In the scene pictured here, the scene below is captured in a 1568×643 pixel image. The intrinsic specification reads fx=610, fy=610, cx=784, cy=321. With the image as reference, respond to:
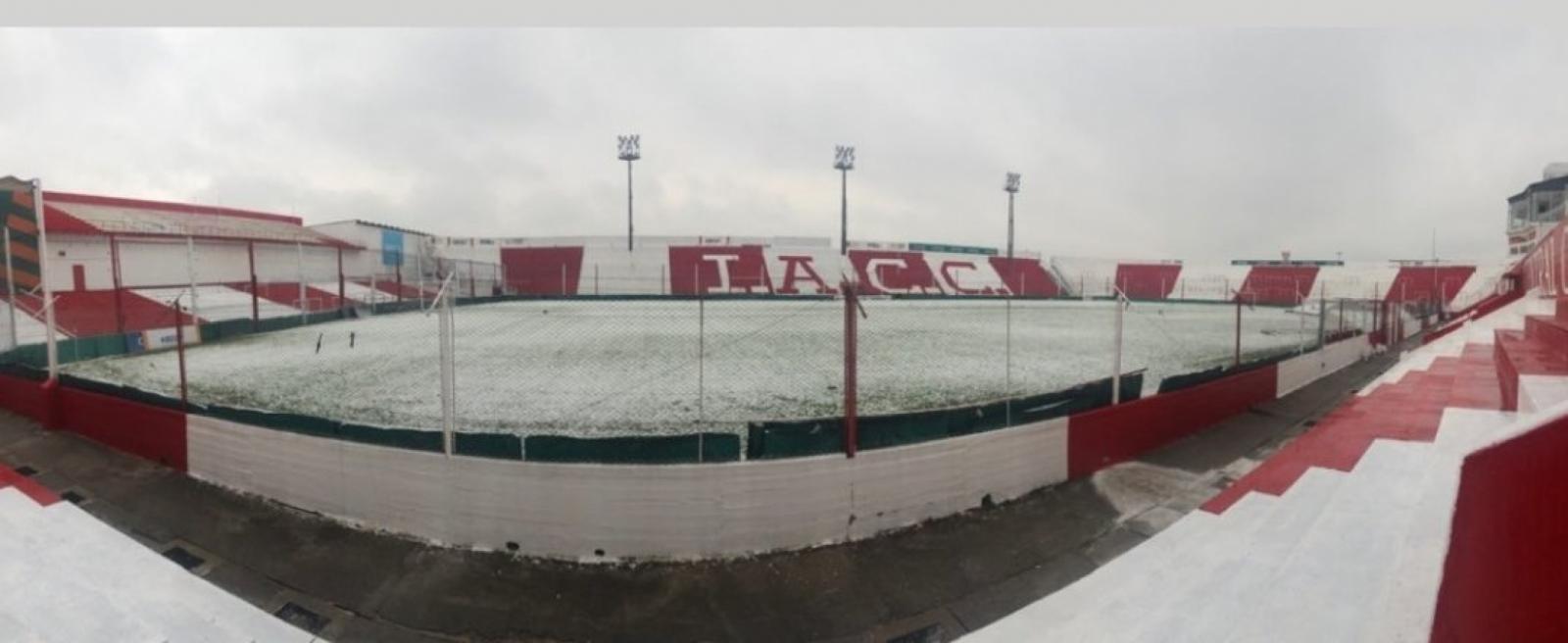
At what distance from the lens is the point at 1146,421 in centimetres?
707

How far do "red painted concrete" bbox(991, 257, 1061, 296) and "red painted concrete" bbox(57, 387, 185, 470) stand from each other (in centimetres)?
4967

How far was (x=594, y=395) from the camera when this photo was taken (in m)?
9.09

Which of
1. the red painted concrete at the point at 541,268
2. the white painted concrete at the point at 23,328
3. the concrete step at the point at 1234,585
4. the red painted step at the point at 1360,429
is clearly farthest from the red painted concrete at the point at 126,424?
the red painted concrete at the point at 541,268

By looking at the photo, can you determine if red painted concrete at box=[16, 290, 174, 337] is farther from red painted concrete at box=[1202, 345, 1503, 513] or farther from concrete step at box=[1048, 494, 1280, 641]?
red painted concrete at box=[1202, 345, 1503, 513]

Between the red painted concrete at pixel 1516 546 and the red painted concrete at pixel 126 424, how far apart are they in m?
9.60

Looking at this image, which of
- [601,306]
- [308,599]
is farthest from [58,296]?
[308,599]

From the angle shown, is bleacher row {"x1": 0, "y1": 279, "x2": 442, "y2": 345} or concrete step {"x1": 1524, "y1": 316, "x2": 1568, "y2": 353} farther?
bleacher row {"x1": 0, "y1": 279, "x2": 442, "y2": 345}

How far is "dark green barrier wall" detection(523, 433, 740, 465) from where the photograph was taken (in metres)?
4.80

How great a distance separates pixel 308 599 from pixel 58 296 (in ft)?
80.5

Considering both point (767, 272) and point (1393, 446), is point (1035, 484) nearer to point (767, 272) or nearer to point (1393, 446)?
point (1393, 446)

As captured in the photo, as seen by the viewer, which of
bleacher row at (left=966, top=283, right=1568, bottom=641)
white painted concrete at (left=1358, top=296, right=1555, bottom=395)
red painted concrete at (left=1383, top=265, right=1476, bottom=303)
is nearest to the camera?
bleacher row at (left=966, top=283, right=1568, bottom=641)

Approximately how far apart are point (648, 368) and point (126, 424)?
7.02 meters

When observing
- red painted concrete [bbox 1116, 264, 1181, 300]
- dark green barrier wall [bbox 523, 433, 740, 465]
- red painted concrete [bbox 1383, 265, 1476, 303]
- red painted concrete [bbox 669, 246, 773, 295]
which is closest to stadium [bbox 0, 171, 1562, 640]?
dark green barrier wall [bbox 523, 433, 740, 465]

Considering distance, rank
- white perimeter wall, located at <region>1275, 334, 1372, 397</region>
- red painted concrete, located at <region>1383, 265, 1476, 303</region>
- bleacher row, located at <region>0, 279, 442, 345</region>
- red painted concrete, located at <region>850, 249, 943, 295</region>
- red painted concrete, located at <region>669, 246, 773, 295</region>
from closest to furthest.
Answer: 1. white perimeter wall, located at <region>1275, 334, 1372, 397</region>
2. bleacher row, located at <region>0, 279, 442, 345</region>
3. red painted concrete, located at <region>1383, 265, 1476, 303</region>
4. red painted concrete, located at <region>669, 246, 773, 295</region>
5. red painted concrete, located at <region>850, 249, 943, 295</region>
